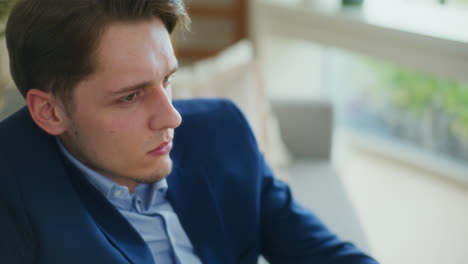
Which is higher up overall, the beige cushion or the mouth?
the mouth

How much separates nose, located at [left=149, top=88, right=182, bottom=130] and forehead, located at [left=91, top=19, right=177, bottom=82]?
5cm

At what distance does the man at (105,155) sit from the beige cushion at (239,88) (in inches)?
26.3

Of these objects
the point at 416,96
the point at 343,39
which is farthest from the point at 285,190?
the point at 416,96

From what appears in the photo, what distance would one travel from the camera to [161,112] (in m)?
1.01

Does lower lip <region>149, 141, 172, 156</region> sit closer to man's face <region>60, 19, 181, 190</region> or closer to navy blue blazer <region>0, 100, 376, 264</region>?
man's face <region>60, 19, 181, 190</region>

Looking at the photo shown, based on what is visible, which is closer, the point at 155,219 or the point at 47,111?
the point at 47,111

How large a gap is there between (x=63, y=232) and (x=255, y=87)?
1176 millimetres

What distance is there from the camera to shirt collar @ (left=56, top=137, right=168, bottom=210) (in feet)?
3.56

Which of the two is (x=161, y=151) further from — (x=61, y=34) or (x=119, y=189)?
A: (x=61, y=34)

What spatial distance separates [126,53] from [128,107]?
4.2 inches

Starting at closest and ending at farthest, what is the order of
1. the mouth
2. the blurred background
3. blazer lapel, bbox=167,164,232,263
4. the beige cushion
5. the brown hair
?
the brown hair → the mouth → blazer lapel, bbox=167,164,232,263 → the beige cushion → the blurred background

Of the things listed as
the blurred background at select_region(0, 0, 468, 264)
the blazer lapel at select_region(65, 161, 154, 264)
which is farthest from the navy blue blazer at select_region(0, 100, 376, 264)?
the blurred background at select_region(0, 0, 468, 264)

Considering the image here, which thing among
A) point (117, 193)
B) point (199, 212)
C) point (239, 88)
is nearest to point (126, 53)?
point (117, 193)

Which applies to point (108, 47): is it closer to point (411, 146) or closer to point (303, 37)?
point (303, 37)
